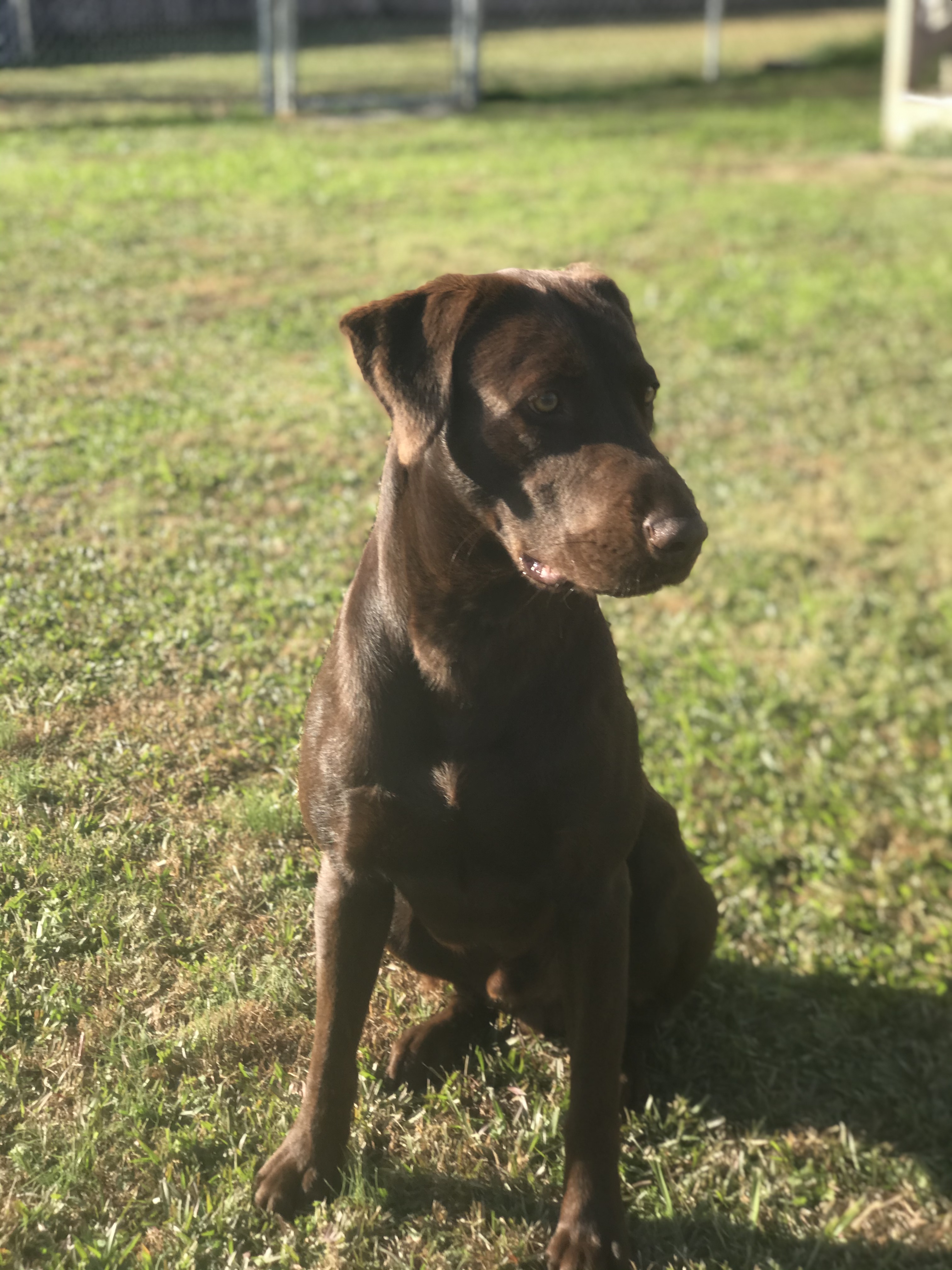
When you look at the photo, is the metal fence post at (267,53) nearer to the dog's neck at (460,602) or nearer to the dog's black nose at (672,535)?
the dog's neck at (460,602)

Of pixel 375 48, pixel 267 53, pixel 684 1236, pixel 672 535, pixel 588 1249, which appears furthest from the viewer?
pixel 375 48

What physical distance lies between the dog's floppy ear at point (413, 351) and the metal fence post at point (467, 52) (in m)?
11.6

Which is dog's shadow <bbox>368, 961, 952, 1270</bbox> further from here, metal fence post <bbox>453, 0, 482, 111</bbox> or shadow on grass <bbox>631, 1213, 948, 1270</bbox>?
metal fence post <bbox>453, 0, 482, 111</bbox>

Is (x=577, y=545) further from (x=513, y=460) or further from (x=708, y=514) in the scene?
(x=708, y=514)

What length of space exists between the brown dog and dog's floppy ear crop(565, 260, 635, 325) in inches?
0.4

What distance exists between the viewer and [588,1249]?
2.43 meters

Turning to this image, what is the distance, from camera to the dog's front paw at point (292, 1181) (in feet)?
7.91

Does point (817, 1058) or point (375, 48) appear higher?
point (375, 48)

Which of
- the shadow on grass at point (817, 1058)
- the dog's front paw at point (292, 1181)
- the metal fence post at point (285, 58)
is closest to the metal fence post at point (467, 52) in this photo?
the metal fence post at point (285, 58)

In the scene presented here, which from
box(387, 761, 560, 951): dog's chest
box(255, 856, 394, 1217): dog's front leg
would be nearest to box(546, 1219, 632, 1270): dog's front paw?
box(255, 856, 394, 1217): dog's front leg

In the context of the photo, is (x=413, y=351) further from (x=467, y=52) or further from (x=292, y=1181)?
(x=467, y=52)

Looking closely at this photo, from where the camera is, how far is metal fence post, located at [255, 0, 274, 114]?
418 inches

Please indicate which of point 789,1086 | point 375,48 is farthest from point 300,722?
point 375,48

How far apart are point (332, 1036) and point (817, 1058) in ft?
4.85
